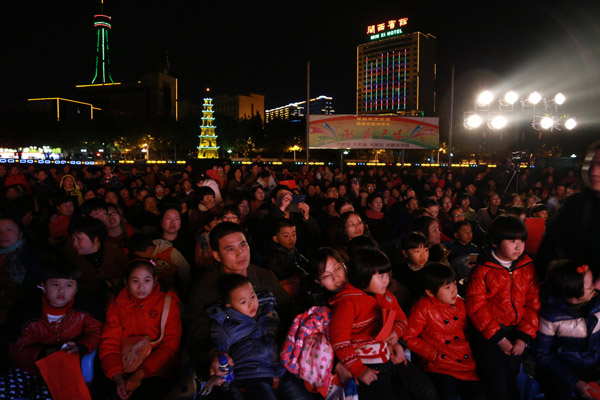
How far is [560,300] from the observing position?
2.79 m

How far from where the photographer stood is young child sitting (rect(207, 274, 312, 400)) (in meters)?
2.69

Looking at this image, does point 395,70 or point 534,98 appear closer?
point 534,98

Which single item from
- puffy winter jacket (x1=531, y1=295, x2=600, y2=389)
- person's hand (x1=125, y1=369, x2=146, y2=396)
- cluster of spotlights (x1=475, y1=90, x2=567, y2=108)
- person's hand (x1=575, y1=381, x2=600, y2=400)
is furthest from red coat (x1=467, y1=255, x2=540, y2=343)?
cluster of spotlights (x1=475, y1=90, x2=567, y2=108)

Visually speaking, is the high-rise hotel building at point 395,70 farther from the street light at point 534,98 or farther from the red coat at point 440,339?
the red coat at point 440,339

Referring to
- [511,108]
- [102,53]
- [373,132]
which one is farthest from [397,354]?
[102,53]

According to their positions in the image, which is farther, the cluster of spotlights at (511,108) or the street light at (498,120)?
the street light at (498,120)

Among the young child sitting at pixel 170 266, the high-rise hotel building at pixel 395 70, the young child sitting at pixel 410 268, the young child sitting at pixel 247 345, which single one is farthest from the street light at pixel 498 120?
the high-rise hotel building at pixel 395 70

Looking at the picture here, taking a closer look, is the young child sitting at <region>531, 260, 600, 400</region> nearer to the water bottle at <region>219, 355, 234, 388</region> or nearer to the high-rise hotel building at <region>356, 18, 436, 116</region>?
the water bottle at <region>219, 355, 234, 388</region>

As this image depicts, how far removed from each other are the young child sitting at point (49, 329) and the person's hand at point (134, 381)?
43 centimetres

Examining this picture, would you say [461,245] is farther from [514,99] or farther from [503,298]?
[514,99]

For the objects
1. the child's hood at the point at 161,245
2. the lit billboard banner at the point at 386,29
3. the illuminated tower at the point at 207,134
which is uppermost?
the lit billboard banner at the point at 386,29

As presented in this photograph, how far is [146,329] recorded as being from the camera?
9.62 ft

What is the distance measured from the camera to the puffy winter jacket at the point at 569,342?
270 centimetres

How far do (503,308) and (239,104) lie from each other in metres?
104
